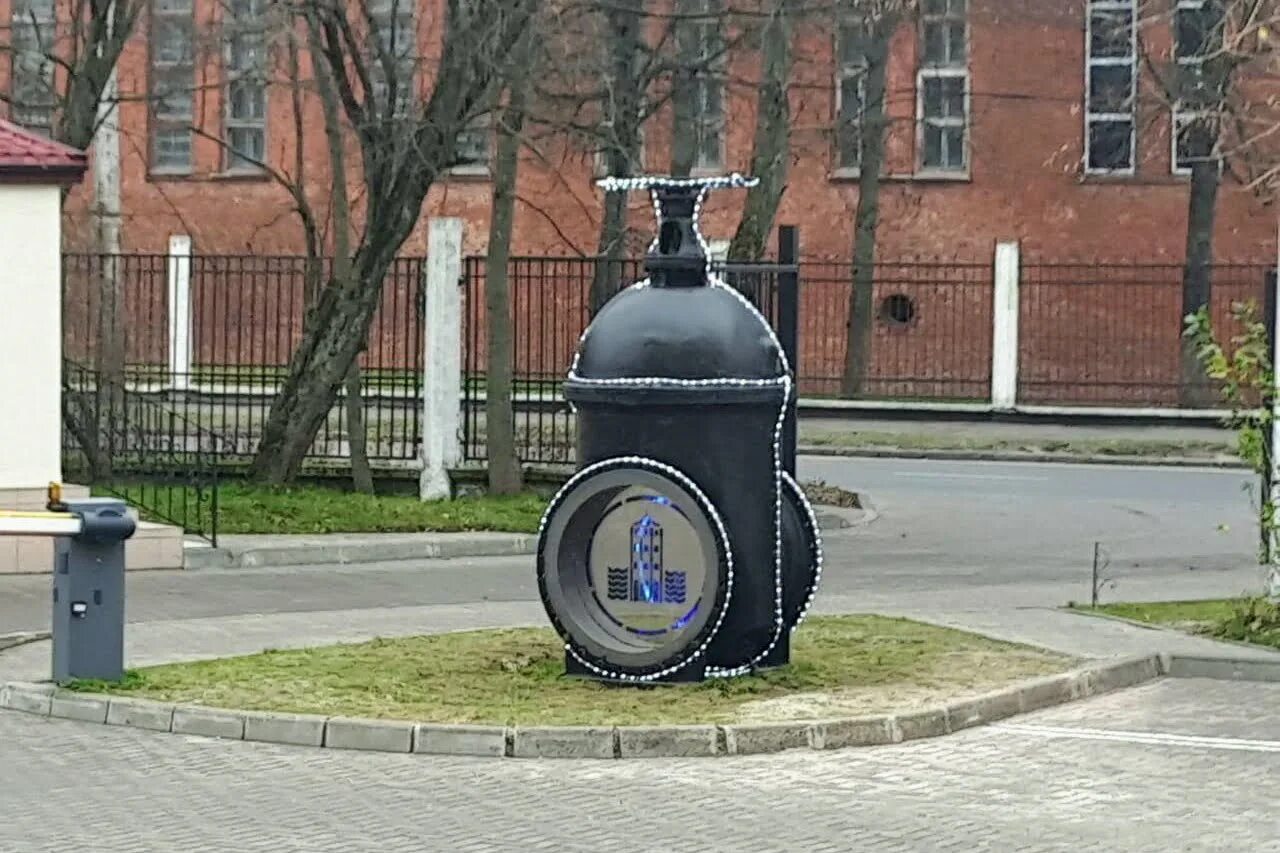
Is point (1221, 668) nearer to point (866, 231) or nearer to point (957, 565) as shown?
point (957, 565)

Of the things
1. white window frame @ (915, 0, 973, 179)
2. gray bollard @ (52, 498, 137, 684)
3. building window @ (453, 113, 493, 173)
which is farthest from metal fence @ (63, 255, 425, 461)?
white window frame @ (915, 0, 973, 179)

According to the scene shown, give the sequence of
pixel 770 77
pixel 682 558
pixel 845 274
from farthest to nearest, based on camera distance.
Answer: pixel 845 274 → pixel 770 77 → pixel 682 558

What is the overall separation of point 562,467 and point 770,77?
5117 mm

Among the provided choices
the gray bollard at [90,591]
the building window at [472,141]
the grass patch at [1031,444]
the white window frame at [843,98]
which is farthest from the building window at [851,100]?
the gray bollard at [90,591]

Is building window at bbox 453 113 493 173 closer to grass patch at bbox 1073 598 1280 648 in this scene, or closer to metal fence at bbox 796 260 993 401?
grass patch at bbox 1073 598 1280 648

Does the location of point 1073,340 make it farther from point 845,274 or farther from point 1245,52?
point 1245,52

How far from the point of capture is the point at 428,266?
76.6 feet

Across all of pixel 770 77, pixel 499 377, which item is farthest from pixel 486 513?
pixel 770 77

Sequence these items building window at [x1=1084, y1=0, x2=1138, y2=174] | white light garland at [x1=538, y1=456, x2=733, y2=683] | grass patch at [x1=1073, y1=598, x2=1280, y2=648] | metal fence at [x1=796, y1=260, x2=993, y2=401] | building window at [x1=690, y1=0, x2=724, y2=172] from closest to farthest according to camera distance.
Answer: white light garland at [x1=538, y1=456, x2=733, y2=683], grass patch at [x1=1073, y1=598, x2=1280, y2=648], building window at [x1=690, y1=0, x2=724, y2=172], metal fence at [x1=796, y1=260, x2=993, y2=401], building window at [x1=1084, y1=0, x2=1138, y2=174]

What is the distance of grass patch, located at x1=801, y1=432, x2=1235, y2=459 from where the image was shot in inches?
1260

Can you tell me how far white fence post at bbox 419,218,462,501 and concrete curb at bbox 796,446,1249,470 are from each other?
10.0 meters

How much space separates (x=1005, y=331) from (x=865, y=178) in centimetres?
464

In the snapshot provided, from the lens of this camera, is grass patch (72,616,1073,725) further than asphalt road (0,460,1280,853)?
Yes

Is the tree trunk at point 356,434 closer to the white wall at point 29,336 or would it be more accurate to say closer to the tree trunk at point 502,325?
the tree trunk at point 502,325
